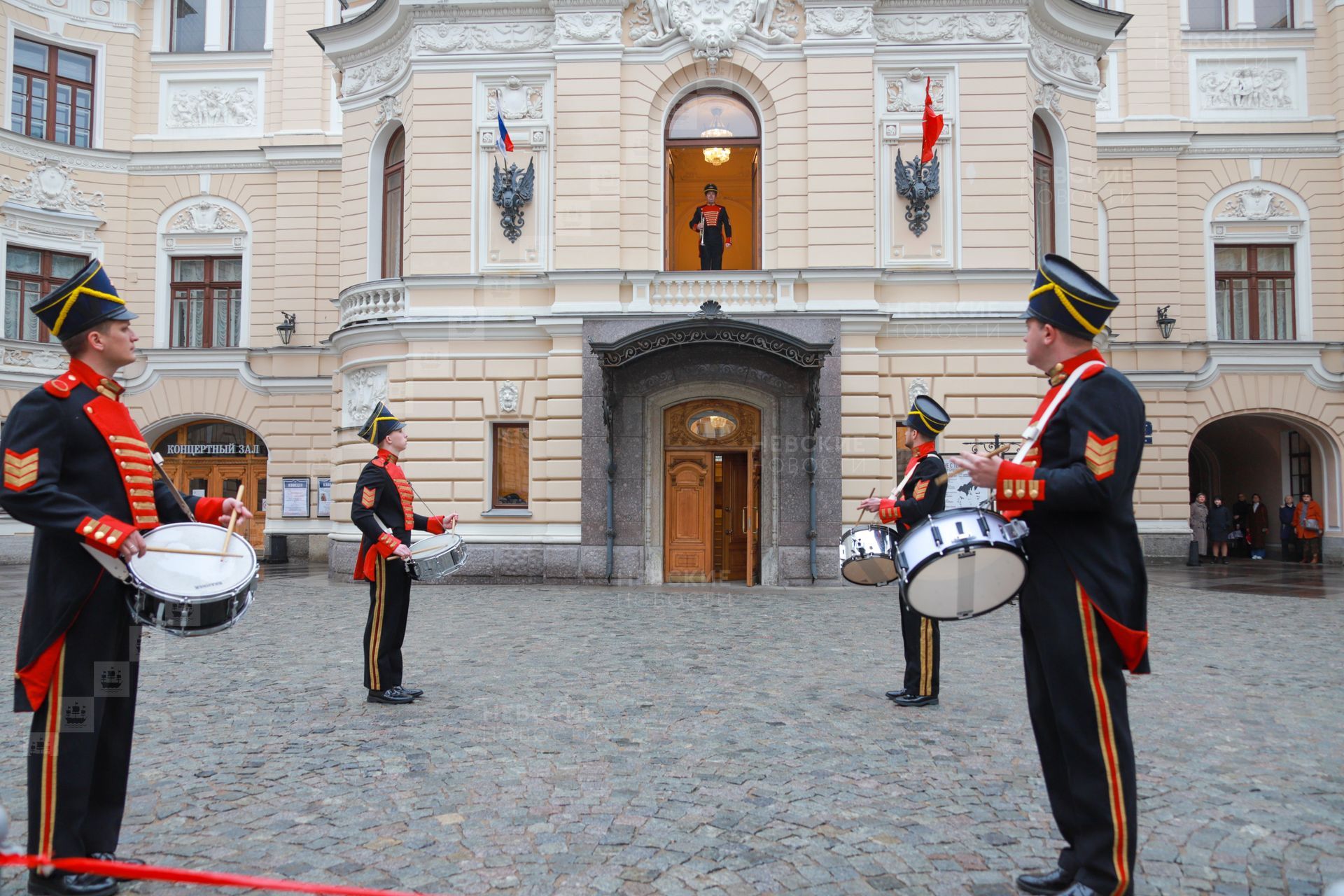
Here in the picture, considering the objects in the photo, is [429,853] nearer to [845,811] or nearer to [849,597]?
[845,811]

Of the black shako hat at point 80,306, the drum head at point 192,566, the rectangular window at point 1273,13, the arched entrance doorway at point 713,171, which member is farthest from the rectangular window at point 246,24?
the rectangular window at point 1273,13

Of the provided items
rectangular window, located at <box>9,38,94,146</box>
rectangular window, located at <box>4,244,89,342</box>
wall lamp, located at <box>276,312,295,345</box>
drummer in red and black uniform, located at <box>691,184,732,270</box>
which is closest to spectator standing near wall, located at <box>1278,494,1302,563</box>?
drummer in red and black uniform, located at <box>691,184,732,270</box>

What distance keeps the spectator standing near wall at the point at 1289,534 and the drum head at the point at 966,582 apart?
2400cm

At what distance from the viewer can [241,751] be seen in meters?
5.76

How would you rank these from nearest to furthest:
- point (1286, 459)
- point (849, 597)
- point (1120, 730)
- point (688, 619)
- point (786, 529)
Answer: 1. point (1120, 730)
2. point (688, 619)
3. point (849, 597)
4. point (786, 529)
5. point (1286, 459)

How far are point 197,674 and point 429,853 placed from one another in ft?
16.7

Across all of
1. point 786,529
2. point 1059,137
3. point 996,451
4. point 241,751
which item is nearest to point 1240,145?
point 1059,137

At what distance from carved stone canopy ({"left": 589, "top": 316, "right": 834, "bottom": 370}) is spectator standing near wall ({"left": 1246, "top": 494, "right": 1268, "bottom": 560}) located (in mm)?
17393

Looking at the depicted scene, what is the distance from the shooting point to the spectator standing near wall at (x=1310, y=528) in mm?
22672

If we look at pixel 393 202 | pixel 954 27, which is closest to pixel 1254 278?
pixel 954 27

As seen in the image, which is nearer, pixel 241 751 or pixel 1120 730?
pixel 1120 730

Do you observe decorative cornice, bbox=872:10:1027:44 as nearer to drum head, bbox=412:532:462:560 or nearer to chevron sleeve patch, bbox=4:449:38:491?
drum head, bbox=412:532:462:560

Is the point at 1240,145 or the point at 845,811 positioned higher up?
the point at 1240,145

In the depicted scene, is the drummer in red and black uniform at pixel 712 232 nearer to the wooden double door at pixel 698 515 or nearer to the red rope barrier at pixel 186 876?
the wooden double door at pixel 698 515
